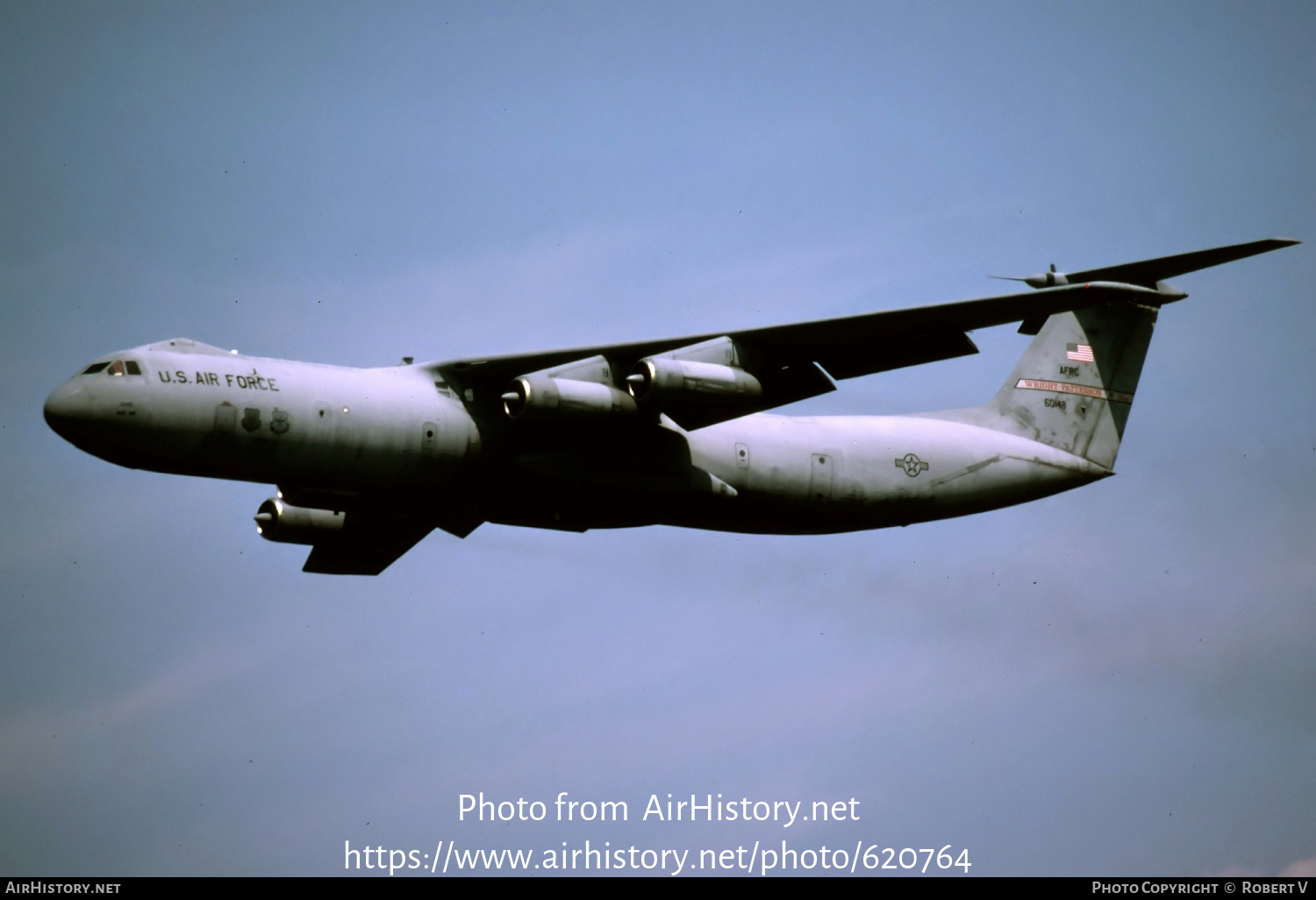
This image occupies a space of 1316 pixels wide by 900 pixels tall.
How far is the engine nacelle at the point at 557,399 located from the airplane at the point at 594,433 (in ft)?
0.10

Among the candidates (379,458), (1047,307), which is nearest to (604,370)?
(379,458)

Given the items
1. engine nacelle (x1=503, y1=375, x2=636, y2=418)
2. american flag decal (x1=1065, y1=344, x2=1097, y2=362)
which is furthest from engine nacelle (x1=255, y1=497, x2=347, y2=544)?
american flag decal (x1=1065, y1=344, x2=1097, y2=362)

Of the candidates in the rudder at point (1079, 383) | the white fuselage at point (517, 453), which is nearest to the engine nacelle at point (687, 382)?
the white fuselage at point (517, 453)

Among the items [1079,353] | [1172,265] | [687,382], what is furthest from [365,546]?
[1172,265]

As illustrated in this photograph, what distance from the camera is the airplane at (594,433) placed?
76.5 ft

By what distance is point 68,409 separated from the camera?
22750 millimetres

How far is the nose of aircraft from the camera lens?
22.8m

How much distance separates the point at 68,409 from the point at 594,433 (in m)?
7.40

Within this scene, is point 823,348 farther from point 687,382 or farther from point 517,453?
point 517,453

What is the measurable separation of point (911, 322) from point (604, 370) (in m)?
4.64

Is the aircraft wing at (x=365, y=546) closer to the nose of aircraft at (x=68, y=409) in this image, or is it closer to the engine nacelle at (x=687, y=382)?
the engine nacelle at (x=687, y=382)
